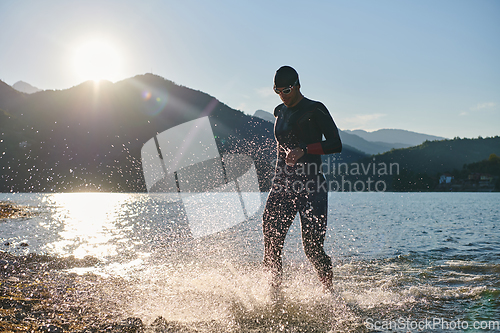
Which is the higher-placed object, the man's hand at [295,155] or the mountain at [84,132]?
the mountain at [84,132]

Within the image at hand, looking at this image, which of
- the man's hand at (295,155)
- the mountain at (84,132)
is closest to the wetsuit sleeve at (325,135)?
the man's hand at (295,155)

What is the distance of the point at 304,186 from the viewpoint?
3992 millimetres

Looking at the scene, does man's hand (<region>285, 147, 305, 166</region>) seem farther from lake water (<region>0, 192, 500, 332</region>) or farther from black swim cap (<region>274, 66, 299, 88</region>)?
lake water (<region>0, 192, 500, 332</region>)

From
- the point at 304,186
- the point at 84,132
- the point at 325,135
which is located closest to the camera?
the point at 325,135

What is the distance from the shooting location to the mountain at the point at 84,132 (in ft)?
405

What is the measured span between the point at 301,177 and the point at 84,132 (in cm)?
15827

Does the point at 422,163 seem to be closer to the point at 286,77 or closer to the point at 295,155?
the point at 286,77

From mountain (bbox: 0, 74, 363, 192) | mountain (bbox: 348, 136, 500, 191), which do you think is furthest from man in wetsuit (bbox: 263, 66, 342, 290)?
mountain (bbox: 348, 136, 500, 191)

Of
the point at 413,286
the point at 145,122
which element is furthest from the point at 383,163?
the point at 413,286

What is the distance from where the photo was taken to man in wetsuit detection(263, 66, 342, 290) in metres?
3.84

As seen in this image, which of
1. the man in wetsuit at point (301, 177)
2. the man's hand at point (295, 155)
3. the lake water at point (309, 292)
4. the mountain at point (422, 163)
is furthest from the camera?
the mountain at point (422, 163)

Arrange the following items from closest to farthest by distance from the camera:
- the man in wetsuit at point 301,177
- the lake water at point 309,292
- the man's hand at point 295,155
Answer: the lake water at point 309,292
the man's hand at point 295,155
the man in wetsuit at point 301,177

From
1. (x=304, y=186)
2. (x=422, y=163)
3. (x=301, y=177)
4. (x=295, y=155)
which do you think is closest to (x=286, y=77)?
(x=295, y=155)

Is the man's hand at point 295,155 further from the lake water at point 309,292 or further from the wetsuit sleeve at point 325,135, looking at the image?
the lake water at point 309,292
